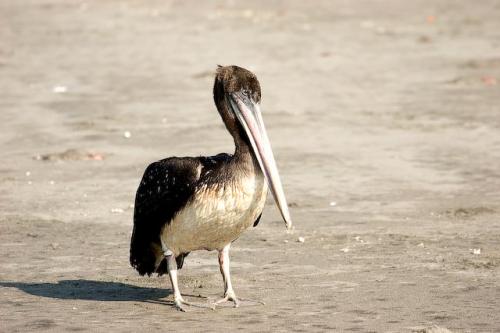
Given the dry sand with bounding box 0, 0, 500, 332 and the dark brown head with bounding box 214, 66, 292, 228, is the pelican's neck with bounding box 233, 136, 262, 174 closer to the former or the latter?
the dark brown head with bounding box 214, 66, 292, 228

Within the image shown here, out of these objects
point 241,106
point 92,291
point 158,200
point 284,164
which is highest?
point 241,106

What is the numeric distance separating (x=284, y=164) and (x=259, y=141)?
5.84 meters

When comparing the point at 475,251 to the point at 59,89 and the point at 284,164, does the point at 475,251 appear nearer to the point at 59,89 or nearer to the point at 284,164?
the point at 284,164

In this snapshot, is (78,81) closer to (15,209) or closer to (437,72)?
(437,72)

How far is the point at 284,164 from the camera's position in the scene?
1404 centimetres

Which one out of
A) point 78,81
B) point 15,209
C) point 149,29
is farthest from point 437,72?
point 15,209

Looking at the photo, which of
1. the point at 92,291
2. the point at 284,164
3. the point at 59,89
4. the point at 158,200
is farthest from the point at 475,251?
the point at 59,89

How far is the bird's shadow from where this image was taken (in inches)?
348

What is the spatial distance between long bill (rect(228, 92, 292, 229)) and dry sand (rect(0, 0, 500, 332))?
81cm

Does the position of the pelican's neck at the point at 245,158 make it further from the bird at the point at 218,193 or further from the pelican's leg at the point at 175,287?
the pelican's leg at the point at 175,287

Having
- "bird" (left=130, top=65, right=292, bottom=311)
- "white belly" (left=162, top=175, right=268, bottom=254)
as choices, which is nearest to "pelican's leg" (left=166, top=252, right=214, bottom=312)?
"bird" (left=130, top=65, right=292, bottom=311)

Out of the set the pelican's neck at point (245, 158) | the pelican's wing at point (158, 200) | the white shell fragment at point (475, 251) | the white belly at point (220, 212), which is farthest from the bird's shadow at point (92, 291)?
the white shell fragment at point (475, 251)

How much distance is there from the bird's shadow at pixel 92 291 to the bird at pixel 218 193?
11.7 inches

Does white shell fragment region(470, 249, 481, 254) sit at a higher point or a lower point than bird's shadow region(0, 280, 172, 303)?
lower
